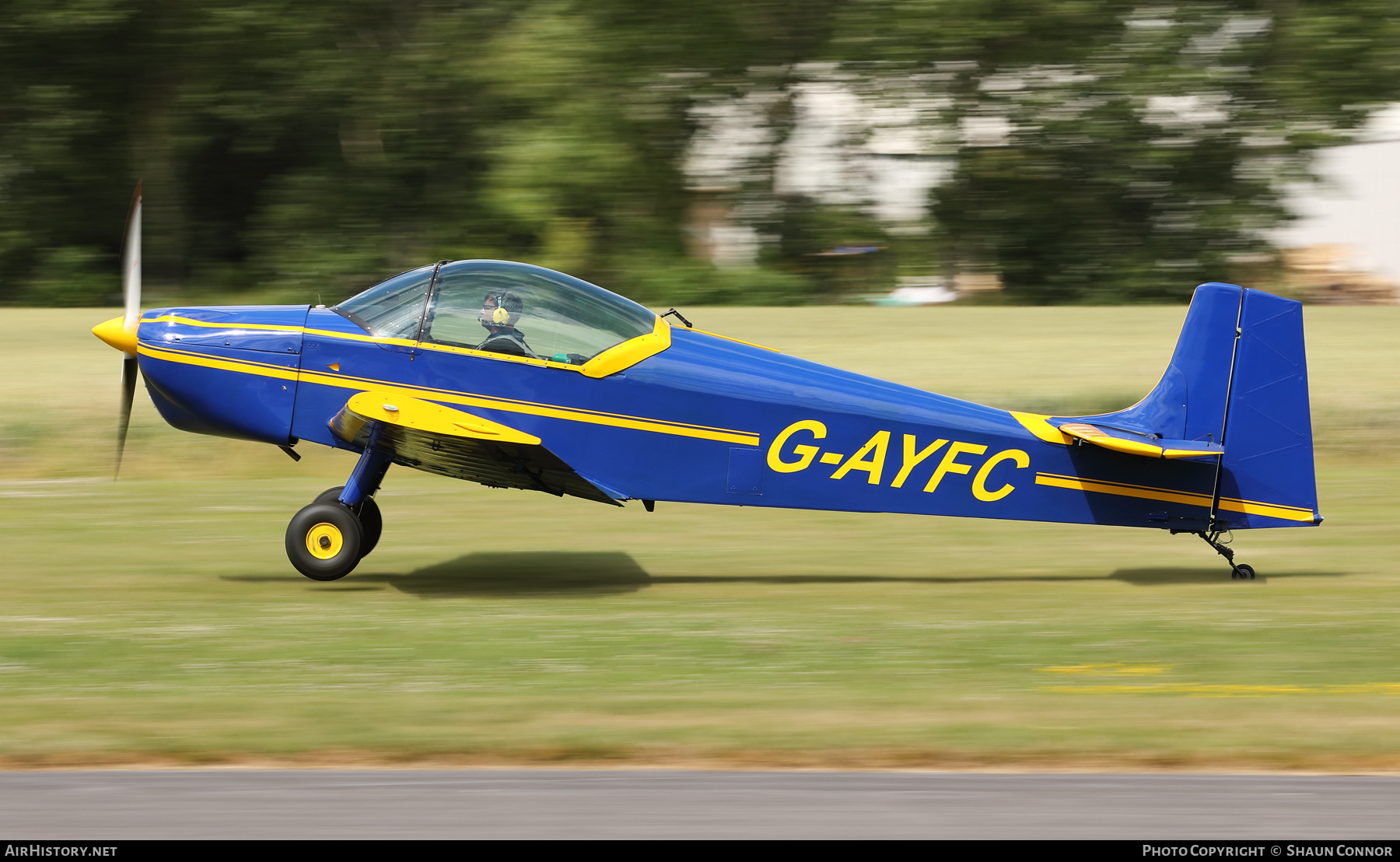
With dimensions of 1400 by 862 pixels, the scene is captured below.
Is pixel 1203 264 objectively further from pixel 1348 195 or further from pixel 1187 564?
pixel 1187 564

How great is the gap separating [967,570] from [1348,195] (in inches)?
739

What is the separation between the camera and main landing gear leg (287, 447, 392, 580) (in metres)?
8.12

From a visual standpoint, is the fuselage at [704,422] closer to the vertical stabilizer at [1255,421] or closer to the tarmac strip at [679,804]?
the vertical stabilizer at [1255,421]

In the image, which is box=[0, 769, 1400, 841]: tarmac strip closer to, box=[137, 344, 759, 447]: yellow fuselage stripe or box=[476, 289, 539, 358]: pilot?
box=[137, 344, 759, 447]: yellow fuselage stripe

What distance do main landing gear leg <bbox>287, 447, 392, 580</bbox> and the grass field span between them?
0.20 meters

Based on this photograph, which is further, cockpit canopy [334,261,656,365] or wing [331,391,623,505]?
cockpit canopy [334,261,656,365]

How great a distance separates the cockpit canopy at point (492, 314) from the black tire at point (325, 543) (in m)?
1.14

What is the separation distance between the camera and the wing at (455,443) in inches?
300

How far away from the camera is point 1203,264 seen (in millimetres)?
24094

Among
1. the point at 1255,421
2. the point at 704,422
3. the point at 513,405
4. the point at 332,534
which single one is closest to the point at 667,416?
the point at 704,422

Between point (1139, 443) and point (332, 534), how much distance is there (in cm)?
480

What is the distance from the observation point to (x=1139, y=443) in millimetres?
8055

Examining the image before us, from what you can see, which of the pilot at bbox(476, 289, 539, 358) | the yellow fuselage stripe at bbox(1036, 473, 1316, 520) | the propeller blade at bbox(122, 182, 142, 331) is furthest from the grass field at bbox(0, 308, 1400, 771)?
the propeller blade at bbox(122, 182, 142, 331)
